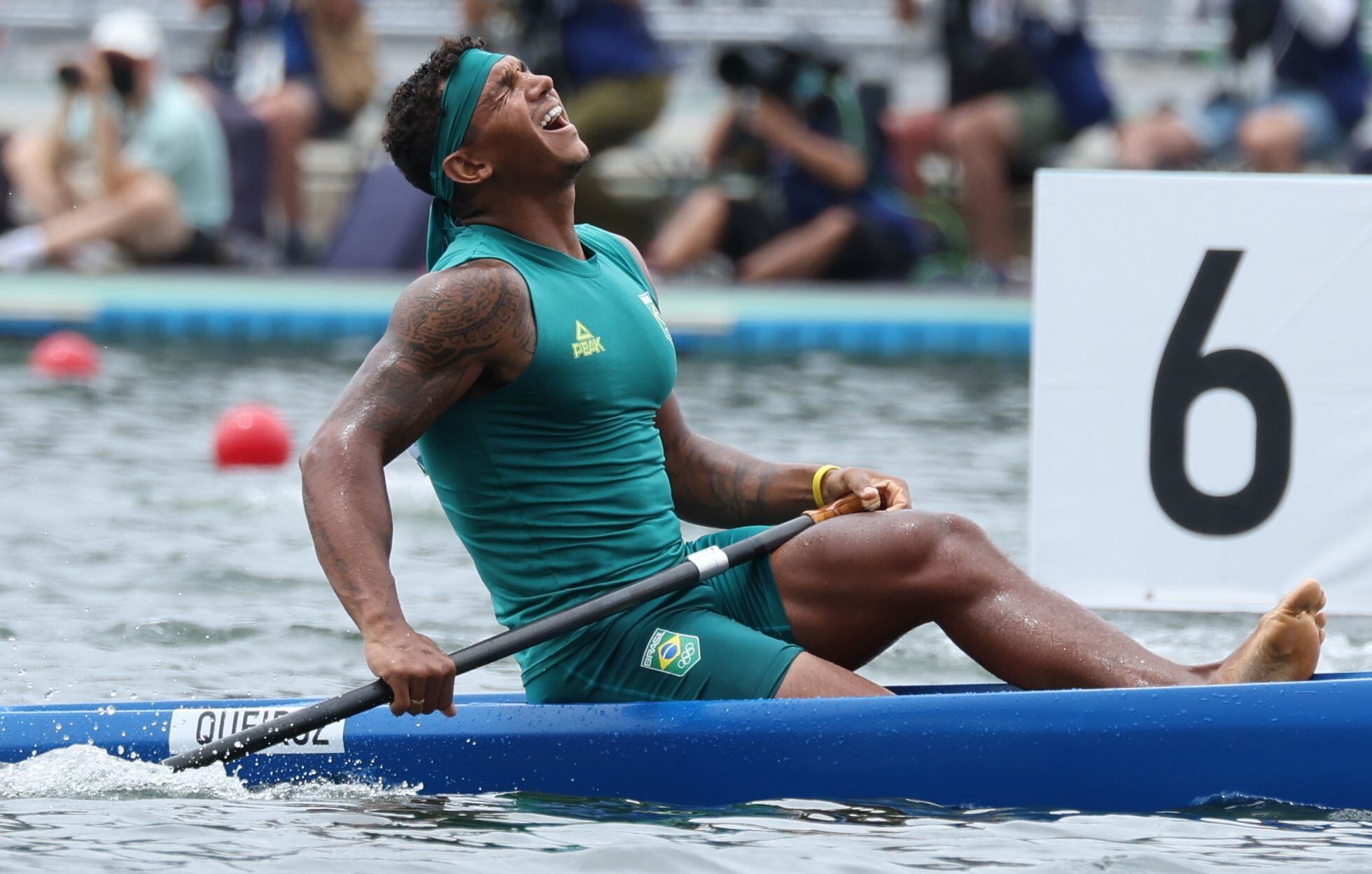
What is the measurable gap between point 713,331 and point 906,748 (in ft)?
23.6

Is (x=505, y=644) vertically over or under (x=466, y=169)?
under

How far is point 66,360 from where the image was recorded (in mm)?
10195

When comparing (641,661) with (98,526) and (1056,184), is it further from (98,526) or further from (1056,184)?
(98,526)

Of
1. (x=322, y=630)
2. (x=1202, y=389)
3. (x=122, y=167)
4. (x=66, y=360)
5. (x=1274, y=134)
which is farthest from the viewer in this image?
(x=122, y=167)

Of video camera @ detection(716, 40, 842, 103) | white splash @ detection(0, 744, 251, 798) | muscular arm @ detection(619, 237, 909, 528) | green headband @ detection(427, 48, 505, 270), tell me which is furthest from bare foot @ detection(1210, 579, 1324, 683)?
video camera @ detection(716, 40, 842, 103)

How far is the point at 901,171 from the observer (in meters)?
12.1

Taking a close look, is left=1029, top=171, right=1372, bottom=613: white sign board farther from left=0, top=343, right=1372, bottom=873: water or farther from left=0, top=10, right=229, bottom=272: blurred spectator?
left=0, top=10, right=229, bottom=272: blurred spectator

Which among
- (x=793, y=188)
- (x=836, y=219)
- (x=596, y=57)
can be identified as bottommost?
(x=836, y=219)

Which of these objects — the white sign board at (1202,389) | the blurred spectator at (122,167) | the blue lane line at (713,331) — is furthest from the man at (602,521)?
the blurred spectator at (122,167)

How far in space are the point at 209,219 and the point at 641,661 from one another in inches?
349

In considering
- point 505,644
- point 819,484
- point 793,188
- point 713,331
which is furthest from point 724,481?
point 793,188

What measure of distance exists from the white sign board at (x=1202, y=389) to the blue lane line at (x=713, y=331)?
570 cm

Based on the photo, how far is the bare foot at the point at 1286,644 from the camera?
371cm

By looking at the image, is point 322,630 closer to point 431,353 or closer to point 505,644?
point 505,644
